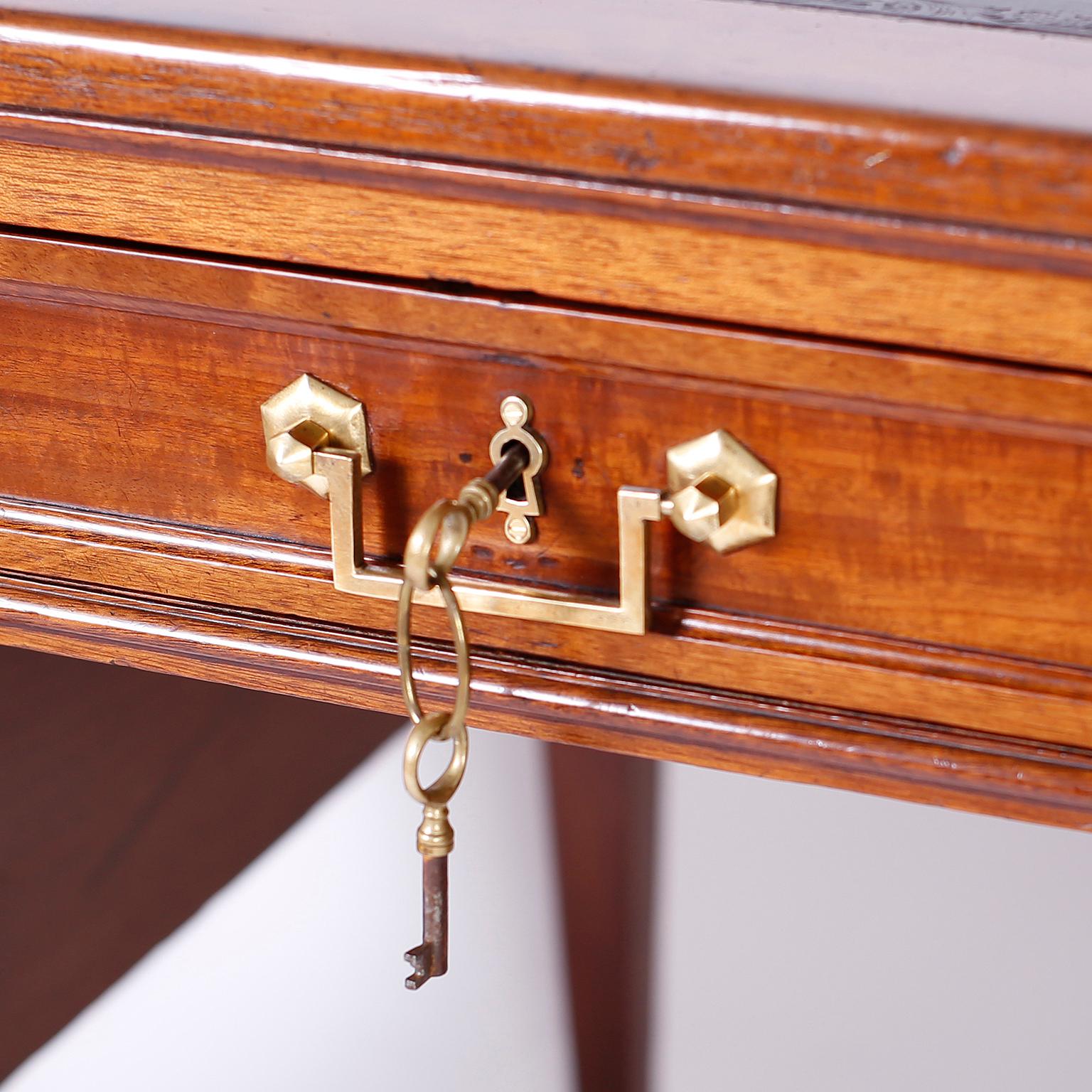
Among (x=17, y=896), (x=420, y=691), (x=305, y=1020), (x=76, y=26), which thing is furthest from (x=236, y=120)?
(x=305, y=1020)

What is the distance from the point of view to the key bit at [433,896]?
0.41 metres

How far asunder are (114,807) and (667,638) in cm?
52

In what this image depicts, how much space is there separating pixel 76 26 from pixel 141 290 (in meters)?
0.08

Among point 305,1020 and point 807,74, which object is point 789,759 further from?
point 305,1020

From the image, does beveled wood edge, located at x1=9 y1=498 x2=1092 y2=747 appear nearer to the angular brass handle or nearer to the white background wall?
the angular brass handle

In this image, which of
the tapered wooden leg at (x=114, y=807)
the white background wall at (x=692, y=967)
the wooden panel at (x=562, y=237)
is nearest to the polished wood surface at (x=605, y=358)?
the wooden panel at (x=562, y=237)

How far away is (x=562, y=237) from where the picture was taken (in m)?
0.38

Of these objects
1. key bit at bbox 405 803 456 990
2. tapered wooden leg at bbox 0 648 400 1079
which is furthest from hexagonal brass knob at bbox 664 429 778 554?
tapered wooden leg at bbox 0 648 400 1079

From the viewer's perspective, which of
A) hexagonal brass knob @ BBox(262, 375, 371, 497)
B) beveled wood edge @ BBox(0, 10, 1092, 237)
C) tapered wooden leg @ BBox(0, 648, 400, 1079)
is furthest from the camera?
tapered wooden leg @ BBox(0, 648, 400, 1079)

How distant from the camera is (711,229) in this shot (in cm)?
36

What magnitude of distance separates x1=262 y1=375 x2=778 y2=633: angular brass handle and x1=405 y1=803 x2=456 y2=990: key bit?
7 cm

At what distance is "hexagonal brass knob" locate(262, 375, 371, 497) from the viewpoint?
0.44 meters

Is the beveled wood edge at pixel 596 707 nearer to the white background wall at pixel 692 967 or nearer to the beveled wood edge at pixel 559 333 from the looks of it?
the beveled wood edge at pixel 559 333

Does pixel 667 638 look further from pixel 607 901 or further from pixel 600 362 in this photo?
pixel 607 901
